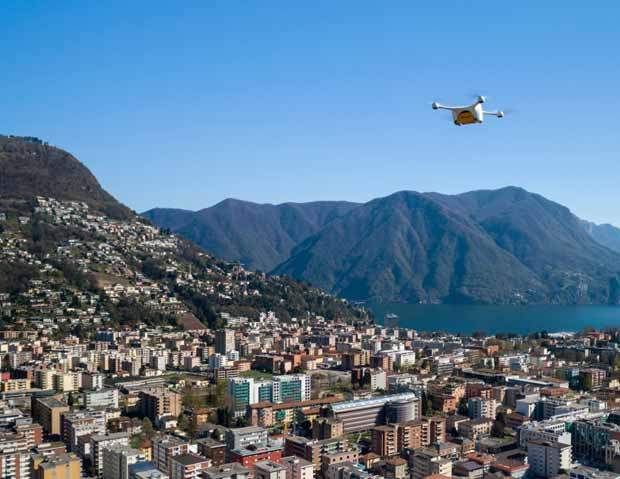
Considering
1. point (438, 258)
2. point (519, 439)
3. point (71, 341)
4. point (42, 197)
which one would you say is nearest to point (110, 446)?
point (519, 439)

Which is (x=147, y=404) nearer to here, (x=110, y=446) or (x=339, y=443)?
(x=110, y=446)

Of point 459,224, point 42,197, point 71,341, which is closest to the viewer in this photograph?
point 71,341

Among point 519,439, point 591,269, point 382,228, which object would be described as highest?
point 382,228

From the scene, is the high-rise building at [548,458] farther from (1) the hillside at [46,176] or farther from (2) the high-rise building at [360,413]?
(1) the hillside at [46,176]

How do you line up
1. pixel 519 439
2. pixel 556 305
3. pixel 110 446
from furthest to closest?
pixel 556 305 → pixel 519 439 → pixel 110 446

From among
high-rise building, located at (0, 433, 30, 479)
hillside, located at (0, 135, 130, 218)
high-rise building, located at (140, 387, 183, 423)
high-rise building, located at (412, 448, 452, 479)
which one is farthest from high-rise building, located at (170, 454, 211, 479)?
hillside, located at (0, 135, 130, 218)

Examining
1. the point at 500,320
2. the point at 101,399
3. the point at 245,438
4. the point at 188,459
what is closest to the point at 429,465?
the point at 245,438
